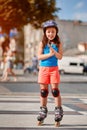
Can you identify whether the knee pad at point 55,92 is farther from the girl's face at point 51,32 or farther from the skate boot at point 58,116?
the girl's face at point 51,32

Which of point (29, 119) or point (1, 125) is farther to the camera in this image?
point (29, 119)

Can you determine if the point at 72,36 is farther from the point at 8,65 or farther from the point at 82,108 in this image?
the point at 82,108

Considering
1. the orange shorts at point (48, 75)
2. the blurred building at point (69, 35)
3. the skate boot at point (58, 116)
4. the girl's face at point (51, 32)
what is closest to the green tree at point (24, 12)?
the girl's face at point (51, 32)

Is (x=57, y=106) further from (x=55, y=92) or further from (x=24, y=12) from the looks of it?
(x=24, y=12)

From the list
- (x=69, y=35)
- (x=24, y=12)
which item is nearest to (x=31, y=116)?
(x=24, y=12)

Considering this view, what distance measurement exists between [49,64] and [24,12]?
101ft

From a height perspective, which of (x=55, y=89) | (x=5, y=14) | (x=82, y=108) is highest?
(x=5, y=14)

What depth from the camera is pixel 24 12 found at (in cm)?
3819

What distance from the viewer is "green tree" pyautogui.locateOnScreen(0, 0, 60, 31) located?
37.6 meters

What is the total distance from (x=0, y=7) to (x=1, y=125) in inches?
1216

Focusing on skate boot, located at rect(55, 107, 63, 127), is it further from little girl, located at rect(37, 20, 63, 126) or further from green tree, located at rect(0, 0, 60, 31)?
green tree, located at rect(0, 0, 60, 31)

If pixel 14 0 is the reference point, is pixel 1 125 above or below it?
below

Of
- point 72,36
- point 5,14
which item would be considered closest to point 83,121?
point 5,14

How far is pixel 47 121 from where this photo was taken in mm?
7742
